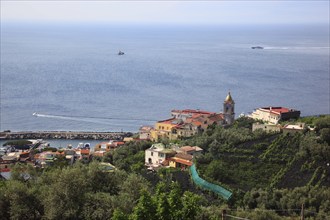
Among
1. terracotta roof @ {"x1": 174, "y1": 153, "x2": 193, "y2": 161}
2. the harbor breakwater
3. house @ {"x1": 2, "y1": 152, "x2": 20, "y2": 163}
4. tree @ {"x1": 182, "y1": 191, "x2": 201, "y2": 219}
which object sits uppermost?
tree @ {"x1": 182, "y1": 191, "x2": 201, "y2": 219}

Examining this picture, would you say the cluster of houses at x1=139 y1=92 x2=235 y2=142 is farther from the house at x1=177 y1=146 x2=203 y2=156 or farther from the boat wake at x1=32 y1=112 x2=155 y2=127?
the boat wake at x1=32 y1=112 x2=155 y2=127

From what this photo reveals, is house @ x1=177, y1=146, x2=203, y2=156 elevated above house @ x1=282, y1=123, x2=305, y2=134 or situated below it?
below

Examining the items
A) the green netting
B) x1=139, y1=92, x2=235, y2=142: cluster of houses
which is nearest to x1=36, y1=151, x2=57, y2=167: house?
x1=139, y1=92, x2=235, y2=142: cluster of houses

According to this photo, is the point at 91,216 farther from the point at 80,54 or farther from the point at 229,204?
the point at 80,54

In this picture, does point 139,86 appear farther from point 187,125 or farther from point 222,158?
point 222,158

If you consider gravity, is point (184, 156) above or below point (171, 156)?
above

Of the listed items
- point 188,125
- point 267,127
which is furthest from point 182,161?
point 188,125

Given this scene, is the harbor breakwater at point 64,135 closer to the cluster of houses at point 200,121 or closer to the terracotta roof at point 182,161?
the cluster of houses at point 200,121
